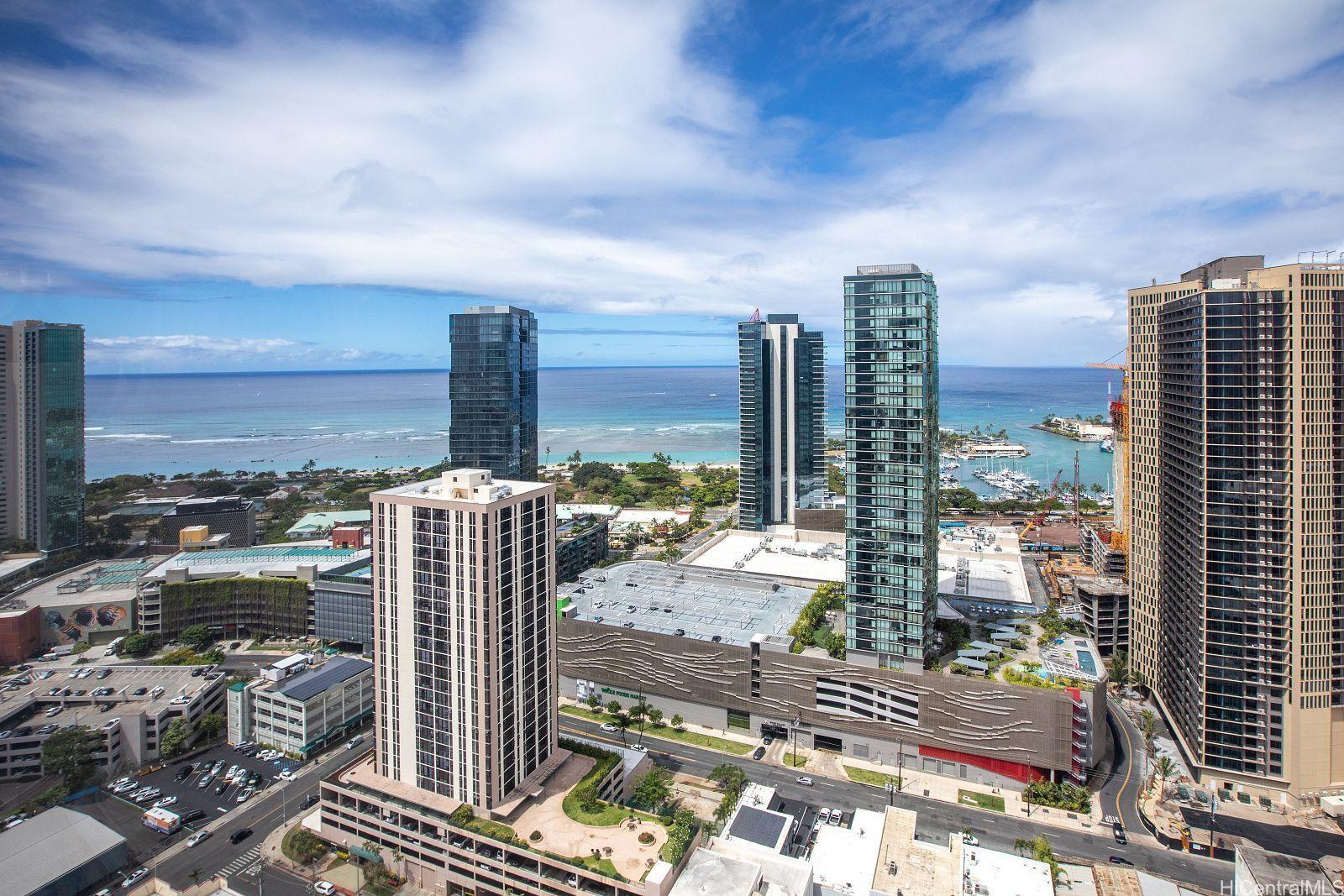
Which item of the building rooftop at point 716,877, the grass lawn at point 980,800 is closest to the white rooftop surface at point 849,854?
the building rooftop at point 716,877

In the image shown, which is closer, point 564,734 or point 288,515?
point 564,734

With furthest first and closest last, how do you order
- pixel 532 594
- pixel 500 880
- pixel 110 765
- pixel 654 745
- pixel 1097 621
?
1. pixel 1097 621
2. pixel 654 745
3. pixel 110 765
4. pixel 532 594
5. pixel 500 880

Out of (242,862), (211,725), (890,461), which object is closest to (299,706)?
(211,725)

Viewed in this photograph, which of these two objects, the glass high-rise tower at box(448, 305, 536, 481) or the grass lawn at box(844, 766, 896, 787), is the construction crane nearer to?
the grass lawn at box(844, 766, 896, 787)

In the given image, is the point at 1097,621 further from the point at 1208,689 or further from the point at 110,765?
the point at 110,765

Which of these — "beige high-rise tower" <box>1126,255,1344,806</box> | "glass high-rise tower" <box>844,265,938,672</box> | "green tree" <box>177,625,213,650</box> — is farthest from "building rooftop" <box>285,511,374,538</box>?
"beige high-rise tower" <box>1126,255,1344,806</box>

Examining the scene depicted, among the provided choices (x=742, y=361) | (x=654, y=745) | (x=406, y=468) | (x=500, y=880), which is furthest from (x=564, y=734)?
(x=406, y=468)

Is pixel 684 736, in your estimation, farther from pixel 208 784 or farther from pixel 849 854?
pixel 208 784
